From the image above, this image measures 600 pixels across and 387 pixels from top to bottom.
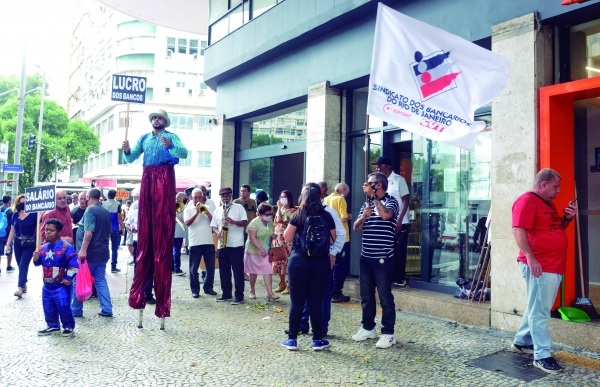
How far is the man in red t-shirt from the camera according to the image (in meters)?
5.11

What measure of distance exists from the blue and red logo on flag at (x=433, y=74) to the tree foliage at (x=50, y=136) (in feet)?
153

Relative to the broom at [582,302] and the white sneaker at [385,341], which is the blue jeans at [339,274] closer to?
the white sneaker at [385,341]

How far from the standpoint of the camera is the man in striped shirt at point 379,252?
601 cm

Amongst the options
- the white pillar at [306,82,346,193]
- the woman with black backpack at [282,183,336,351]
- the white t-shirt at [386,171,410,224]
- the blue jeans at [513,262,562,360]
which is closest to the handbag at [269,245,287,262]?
the white t-shirt at [386,171,410,224]

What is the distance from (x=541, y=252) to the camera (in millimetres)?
5156

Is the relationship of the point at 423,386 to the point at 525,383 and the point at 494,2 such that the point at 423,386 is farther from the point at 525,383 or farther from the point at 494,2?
the point at 494,2

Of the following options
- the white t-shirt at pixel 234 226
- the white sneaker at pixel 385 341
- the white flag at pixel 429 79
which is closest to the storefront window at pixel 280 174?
the white t-shirt at pixel 234 226

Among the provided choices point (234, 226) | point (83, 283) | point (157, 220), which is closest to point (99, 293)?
point (83, 283)

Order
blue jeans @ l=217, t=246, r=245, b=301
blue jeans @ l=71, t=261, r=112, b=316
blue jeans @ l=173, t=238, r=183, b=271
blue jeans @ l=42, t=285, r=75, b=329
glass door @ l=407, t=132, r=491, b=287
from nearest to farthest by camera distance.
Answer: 1. blue jeans @ l=42, t=285, r=75, b=329
2. blue jeans @ l=71, t=261, r=112, b=316
3. glass door @ l=407, t=132, r=491, b=287
4. blue jeans @ l=217, t=246, r=245, b=301
5. blue jeans @ l=173, t=238, r=183, b=271

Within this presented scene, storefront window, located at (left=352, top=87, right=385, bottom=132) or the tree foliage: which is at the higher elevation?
the tree foliage

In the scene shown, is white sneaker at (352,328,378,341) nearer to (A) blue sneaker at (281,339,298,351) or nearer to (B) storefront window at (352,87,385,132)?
(A) blue sneaker at (281,339,298,351)

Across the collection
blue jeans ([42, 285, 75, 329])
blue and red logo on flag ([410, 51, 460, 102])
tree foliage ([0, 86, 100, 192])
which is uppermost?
tree foliage ([0, 86, 100, 192])

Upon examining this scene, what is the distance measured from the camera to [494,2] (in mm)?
7070

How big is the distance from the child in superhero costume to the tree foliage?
4400cm
